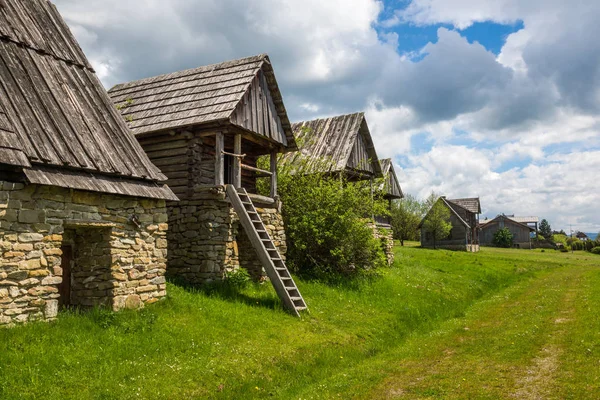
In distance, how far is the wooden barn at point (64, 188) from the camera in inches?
359

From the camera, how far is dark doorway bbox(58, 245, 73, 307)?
38.4ft

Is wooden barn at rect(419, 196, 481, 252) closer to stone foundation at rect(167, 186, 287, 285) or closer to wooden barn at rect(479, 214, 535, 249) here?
wooden barn at rect(479, 214, 535, 249)

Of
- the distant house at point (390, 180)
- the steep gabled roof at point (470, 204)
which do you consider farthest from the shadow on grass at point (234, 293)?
the steep gabled roof at point (470, 204)

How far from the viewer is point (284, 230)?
62.1 ft

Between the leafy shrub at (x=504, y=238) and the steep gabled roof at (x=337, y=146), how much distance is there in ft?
155

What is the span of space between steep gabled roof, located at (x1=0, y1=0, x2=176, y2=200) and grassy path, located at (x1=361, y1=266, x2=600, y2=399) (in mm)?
7393

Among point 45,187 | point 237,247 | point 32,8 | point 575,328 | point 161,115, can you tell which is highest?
point 32,8

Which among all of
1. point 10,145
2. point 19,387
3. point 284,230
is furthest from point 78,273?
point 284,230

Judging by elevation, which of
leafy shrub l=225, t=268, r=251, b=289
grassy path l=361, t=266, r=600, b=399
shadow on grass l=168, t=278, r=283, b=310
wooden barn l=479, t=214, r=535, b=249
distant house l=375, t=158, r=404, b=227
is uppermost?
distant house l=375, t=158, r=404, b=227

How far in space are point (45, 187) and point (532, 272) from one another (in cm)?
3024

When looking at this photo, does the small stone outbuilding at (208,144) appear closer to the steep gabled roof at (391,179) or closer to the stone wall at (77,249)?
the stone wall at (77,249)

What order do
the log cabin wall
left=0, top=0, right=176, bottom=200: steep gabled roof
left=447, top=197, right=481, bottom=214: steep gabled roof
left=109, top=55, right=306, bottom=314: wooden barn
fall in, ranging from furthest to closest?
left=447, top=197, right=481, bottom=214: steep gabled roof → the log cabin wall → left=109, top=55, right=306, bottom=314: wooden barn → left=0, top=0, right=176, bottom=200: steep gabled roof

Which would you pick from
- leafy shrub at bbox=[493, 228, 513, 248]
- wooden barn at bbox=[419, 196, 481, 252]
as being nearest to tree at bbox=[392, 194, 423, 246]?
wooden barn at bbox=[419, 196, 481, 252]

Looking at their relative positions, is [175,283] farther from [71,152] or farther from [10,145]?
[10,145]
